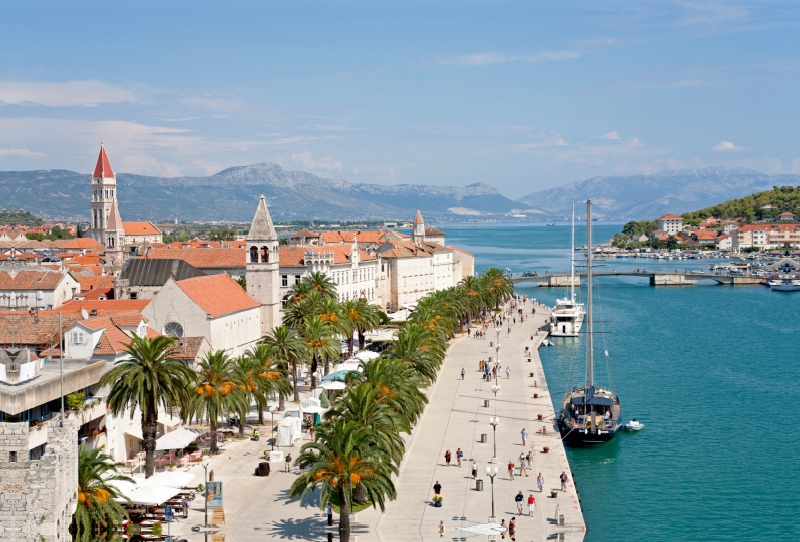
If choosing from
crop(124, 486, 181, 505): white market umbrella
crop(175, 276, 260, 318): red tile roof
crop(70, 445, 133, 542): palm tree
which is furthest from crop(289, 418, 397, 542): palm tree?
crop(175, 276, 260, 318): red tile roof

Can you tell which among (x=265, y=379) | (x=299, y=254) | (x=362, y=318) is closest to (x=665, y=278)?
(x=299, y=254)

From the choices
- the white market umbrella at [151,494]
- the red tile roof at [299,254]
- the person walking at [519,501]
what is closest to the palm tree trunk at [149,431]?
the white market umbrella at [151,494]

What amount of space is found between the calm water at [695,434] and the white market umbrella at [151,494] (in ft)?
59.7

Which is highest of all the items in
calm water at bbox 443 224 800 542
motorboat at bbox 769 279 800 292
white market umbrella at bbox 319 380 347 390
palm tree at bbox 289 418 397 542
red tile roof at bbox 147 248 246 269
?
red tile roof at bbox 147 248 246 269

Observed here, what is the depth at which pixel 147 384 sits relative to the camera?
40.1 meters

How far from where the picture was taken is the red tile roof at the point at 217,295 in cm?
6238

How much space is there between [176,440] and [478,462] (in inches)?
587

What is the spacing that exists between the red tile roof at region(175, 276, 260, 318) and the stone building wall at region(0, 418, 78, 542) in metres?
36.0

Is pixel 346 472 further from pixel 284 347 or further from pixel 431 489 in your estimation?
pixel 284 347

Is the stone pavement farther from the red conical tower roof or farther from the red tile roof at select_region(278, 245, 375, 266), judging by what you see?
the red conical tower roof

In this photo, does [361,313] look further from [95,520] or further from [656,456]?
[95,520]

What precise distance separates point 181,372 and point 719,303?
12491 centimetres

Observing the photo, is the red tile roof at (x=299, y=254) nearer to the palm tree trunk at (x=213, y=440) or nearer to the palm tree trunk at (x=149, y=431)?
the palm tree trunk at (x=213, y=440)

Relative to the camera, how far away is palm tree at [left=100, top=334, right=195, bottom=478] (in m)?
39.9
